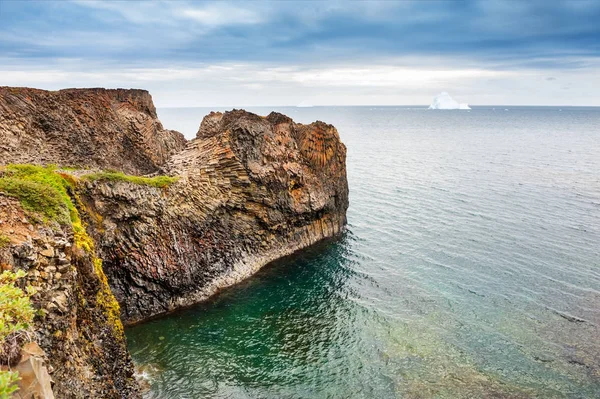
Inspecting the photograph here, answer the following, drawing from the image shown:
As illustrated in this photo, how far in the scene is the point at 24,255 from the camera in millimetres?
18078

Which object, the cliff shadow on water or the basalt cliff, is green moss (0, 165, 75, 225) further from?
the cliff shadow on water

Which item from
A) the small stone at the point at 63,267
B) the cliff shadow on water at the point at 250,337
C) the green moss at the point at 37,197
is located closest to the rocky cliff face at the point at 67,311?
the small stone at the point at 63,267

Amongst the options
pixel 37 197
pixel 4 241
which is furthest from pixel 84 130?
pixel 4 241

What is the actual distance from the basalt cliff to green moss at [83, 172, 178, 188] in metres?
0.11

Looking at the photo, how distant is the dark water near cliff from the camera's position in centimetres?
2612

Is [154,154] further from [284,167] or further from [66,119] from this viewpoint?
[284,167]

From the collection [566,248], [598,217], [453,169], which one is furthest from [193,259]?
[453,169]

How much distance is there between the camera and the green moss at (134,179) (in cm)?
3238

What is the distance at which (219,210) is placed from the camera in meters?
41.1

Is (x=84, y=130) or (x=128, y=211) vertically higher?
(x=84, y=130)

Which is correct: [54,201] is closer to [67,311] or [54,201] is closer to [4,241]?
[4,241]

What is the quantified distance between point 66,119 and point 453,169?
77.5 meters

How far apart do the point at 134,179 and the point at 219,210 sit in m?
8.97

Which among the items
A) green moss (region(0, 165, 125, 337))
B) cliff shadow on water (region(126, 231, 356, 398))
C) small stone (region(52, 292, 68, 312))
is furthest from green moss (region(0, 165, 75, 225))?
cliff shadow on water (region(126, 231, 356, 398))
